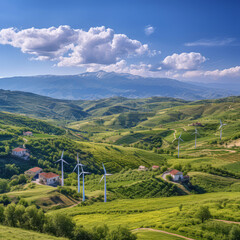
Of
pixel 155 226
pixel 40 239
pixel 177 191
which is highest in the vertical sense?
pixel 40 239

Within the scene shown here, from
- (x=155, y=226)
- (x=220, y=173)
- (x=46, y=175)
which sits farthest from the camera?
(x=220, y=173)

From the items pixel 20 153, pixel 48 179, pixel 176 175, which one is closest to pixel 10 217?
pixel 48 179

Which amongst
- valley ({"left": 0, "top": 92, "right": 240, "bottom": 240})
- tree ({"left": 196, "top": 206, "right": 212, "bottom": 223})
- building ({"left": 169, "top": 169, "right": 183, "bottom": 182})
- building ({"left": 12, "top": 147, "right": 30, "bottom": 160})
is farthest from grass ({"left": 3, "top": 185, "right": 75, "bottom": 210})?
building ({"left": 169, "top": 169, "right": 183, "bottom": 182})

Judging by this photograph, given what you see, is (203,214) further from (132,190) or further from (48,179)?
(48,179)

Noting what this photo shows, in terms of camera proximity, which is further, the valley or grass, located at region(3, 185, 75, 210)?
grass, located at region(3, 185, 75, 210)

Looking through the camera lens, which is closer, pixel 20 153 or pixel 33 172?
pixel 33 172

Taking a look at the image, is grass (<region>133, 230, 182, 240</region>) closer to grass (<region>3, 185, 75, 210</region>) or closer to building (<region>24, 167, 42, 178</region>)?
grass (<region>3, 185, 75, 210</region>)

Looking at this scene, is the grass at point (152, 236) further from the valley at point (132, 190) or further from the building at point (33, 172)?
the building at point (33, 172)

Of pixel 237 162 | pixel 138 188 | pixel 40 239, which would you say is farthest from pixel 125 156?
pixel 40 239

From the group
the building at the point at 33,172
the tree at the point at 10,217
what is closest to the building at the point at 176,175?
the building at the point at 33,172

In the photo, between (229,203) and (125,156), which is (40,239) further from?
(125,156)

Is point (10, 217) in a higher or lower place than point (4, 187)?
higher
